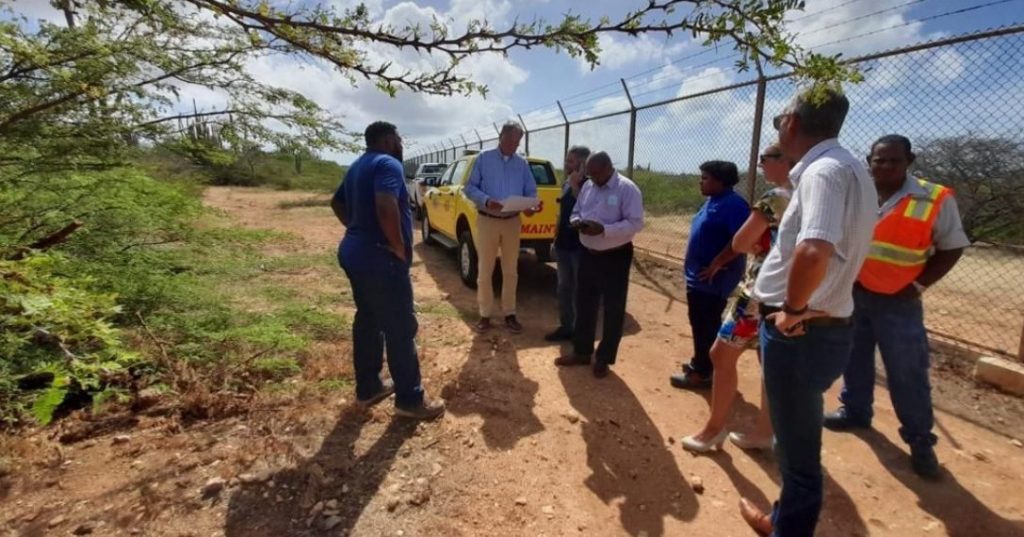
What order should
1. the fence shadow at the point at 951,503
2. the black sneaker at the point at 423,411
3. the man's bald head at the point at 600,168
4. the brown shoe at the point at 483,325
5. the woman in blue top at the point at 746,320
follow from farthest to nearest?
the brown shoe at the point at 483,325 → the man's bald head at the point at 600,168 → the black sneaker at the point at 423,411 → the woman in blue top at the point at 746,320 → the fence shadow at the point at 951,503

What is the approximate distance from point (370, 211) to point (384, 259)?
0.90 feet

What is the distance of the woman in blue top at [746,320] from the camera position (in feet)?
8.34

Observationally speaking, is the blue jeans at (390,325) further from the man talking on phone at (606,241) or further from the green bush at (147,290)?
the man talking on phone at (606,241)

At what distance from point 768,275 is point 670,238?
8.67 metres

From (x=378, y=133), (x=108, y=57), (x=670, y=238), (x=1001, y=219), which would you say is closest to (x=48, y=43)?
(x=108, y=57)

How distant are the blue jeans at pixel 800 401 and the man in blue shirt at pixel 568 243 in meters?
2.49

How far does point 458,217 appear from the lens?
21.9 feet

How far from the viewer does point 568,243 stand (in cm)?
446

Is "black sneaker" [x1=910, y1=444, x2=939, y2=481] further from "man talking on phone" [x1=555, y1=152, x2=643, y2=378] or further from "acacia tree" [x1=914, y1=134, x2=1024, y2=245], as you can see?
"acacia tree" [x1=914, y1=134, x2=1024, y2=245]

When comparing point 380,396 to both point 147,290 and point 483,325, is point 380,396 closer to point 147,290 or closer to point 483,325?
point 483,325

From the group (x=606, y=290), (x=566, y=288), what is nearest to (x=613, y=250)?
(x=606, y=290)

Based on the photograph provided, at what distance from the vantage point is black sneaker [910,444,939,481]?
9.07 ft

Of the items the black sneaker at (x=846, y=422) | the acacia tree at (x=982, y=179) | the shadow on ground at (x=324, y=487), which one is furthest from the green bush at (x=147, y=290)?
the acacia tree at (x=982, y=179)

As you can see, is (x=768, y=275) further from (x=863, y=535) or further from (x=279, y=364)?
(x=279, y=364)
